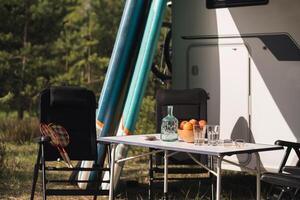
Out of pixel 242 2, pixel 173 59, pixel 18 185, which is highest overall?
pixel 242 2

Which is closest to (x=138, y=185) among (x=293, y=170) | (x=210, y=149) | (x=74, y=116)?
(x=74, y=116)

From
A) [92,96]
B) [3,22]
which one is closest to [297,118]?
[92,96]

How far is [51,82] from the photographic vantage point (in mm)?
14617

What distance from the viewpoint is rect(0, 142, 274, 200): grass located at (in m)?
6.05

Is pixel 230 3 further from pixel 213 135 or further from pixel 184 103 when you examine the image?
pixel 213 135

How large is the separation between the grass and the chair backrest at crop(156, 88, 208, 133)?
0.65 meters

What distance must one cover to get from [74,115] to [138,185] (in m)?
1.32

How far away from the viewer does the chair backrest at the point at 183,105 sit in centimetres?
599

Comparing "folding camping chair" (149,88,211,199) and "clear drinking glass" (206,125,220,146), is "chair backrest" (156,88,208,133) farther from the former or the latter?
"clear drinking glass" (206,125,220,146)

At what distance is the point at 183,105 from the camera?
20.0 feet

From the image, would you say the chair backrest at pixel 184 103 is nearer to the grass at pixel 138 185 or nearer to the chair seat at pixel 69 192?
the grass at pixel 138 185

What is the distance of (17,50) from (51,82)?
39.4 inches

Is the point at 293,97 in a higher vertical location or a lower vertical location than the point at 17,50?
lower

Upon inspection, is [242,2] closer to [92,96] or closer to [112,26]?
[92,96]
